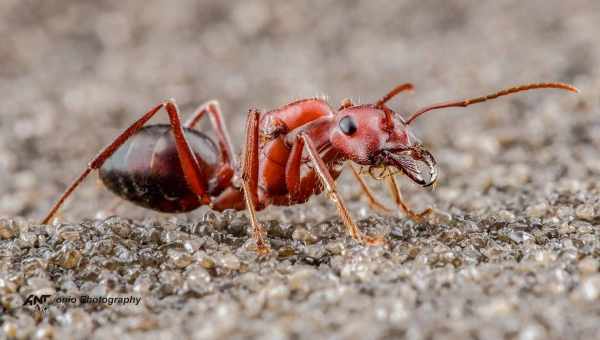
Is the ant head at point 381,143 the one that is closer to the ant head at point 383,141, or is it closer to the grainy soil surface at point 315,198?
the ant head at point 383,141

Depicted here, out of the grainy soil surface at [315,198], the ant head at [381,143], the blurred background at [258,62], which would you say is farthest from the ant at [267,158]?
the blurred background at [258,62]

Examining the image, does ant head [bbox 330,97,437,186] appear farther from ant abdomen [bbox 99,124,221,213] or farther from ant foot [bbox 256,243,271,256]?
ant abdomen [bbox 99,124,221,213]

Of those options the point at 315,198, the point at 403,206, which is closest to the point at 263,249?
the point at 403,206

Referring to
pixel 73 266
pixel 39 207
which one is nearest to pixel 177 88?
pixel 39 207

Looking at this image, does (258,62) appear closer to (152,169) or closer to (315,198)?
(315,198)

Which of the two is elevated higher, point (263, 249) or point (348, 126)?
point (348, 126)

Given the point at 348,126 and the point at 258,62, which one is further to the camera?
the point at 258,62
